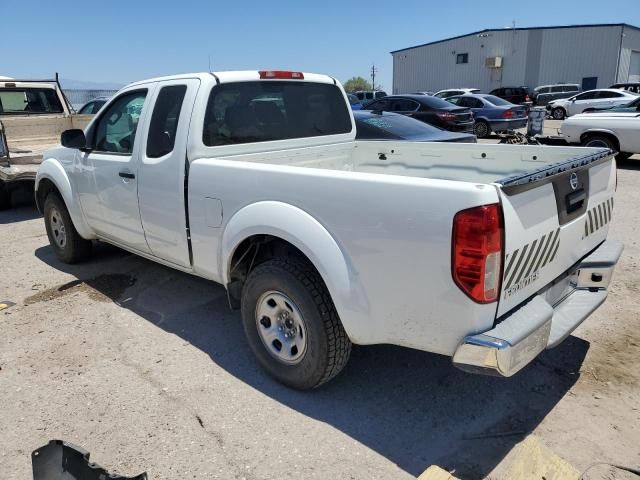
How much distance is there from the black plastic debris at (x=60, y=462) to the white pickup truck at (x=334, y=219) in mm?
1279

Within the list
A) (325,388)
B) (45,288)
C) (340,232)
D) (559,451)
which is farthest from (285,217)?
(45,288)

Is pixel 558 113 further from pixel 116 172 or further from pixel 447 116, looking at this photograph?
pixel 116 172

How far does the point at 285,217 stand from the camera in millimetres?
2893

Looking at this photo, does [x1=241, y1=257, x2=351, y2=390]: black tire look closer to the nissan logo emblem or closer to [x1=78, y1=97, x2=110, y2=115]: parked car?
the nissan logo emblem

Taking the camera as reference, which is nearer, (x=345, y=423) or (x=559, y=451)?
(x=559, y=451)

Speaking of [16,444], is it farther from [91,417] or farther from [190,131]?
[190,131]

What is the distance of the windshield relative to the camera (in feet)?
31.3

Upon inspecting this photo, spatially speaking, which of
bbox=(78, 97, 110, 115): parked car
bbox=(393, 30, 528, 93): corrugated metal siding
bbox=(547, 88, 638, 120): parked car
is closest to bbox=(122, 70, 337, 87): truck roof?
bbox=(78, 97, 110, 115): parked car

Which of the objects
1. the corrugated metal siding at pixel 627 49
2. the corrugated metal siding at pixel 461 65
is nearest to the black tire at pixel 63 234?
the corrugated metal siding at pixel 461 65

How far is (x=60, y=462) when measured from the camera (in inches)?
88.7

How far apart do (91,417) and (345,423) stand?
1.49 metres

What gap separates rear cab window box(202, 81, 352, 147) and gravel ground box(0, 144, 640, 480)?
1538 millimetres

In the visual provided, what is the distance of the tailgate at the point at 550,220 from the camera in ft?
7.63

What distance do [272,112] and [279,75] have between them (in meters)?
0.31
